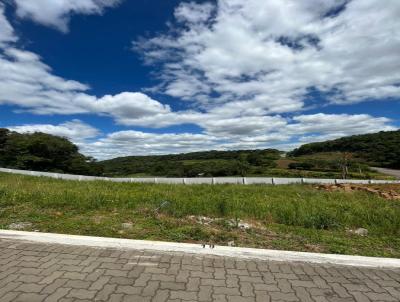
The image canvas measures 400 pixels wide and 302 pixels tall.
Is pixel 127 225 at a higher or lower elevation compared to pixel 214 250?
higher

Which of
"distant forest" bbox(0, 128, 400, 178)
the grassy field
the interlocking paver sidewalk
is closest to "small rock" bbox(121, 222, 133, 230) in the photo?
the grassy field

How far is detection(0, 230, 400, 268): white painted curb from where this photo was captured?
15.2ft

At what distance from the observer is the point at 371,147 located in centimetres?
8125

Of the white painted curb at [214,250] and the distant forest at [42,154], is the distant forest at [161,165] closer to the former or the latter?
the distant forest at [42,154]

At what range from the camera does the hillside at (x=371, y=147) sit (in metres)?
72.8

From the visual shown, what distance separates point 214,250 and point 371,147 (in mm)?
86758

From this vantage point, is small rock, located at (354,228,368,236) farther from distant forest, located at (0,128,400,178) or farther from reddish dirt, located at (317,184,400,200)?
distant forest, located at (0,128,400,178)

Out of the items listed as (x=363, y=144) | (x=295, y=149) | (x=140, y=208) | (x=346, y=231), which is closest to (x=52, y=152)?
(x=140, y=208)

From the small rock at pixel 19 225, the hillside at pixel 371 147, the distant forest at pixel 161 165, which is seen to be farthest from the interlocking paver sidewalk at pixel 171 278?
the hillside at pixel 371 147

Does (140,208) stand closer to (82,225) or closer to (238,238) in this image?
(82,225)

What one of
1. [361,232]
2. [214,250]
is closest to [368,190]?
[361,232]

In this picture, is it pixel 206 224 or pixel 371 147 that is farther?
pixel 371 147

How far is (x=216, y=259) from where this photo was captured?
472cm

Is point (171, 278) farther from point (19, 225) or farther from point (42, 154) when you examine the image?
point (42, 154)
